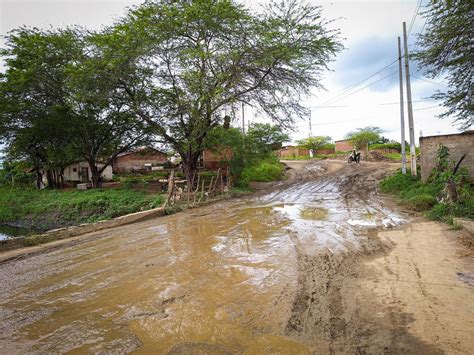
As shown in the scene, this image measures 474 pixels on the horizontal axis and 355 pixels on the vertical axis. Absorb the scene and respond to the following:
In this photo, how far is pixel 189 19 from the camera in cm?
1278

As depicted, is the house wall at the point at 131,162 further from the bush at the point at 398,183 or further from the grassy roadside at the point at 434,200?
the grassy roadside at the point at 434,200

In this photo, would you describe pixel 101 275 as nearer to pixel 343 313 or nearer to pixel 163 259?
pixel 163 259

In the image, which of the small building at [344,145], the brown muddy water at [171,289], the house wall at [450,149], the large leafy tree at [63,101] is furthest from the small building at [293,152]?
the brown muddy water at [171,289]

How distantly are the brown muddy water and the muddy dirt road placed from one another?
2 cm

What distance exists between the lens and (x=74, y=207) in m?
16.8

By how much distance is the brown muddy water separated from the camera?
295 cm

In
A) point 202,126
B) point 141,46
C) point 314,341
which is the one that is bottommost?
point 314,341

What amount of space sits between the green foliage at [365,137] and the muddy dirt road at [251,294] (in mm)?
32398

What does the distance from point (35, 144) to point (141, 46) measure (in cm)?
1639

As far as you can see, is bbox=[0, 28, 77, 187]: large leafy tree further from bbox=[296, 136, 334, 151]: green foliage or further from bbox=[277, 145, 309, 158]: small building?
bbox=[296, 136, 334, 151]: green foliage

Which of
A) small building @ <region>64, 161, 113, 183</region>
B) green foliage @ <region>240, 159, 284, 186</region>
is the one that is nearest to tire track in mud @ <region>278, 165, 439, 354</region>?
green foliage @ <region>240, 159, 284, 186</region>

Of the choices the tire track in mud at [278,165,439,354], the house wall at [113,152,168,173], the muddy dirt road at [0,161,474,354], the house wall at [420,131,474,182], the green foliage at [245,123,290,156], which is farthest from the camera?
the house wall at [113,152,168,173]

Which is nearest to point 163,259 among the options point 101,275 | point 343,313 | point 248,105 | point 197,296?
point 101,275

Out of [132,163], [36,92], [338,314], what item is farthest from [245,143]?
[132,163]
